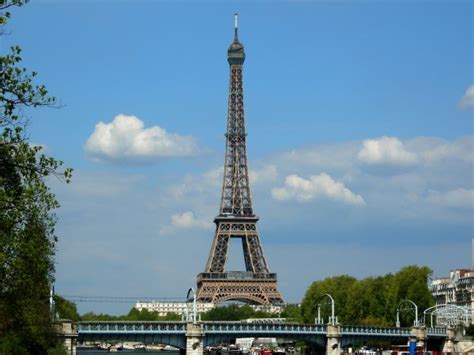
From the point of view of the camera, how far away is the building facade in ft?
568

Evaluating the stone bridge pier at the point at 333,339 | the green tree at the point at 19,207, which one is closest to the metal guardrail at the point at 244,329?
the stone bridge pier at the point at 333,339

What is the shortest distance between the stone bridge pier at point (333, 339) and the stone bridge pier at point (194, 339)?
15.2 meters

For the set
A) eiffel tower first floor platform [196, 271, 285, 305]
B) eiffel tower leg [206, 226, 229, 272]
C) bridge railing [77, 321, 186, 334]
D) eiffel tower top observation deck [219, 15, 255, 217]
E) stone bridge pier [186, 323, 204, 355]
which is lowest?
stone bridge pier [186, 323, 204, 355]

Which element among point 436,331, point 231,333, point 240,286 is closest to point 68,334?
point 231,333

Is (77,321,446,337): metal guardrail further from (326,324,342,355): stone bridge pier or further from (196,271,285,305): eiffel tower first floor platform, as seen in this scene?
(196,271,285,305): eiffel tower first floor platform

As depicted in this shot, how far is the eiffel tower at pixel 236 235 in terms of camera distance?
579ft

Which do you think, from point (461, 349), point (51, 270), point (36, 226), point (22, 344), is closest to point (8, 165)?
point (36, 226)

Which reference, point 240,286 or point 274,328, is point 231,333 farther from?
point 240,286

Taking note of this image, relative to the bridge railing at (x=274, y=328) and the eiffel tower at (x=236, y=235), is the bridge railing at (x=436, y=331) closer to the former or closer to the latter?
the bridge railing at (x=274, y=328)

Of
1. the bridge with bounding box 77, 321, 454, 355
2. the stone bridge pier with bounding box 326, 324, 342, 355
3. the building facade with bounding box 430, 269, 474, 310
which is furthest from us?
the building facade with bounding box 430, 269, 474, 310

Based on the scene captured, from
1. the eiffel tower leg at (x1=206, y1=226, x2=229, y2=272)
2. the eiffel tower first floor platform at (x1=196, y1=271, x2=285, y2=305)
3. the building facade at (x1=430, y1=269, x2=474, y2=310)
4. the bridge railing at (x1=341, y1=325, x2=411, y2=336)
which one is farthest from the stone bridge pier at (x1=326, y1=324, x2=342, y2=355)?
the eiffel tower leg at (x1=206, y1=226, x2=229, y2=272)

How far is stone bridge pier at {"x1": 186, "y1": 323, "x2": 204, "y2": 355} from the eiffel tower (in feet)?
268

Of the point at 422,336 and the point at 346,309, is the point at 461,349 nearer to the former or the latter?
the point at 422,336

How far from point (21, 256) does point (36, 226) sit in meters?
3.89
